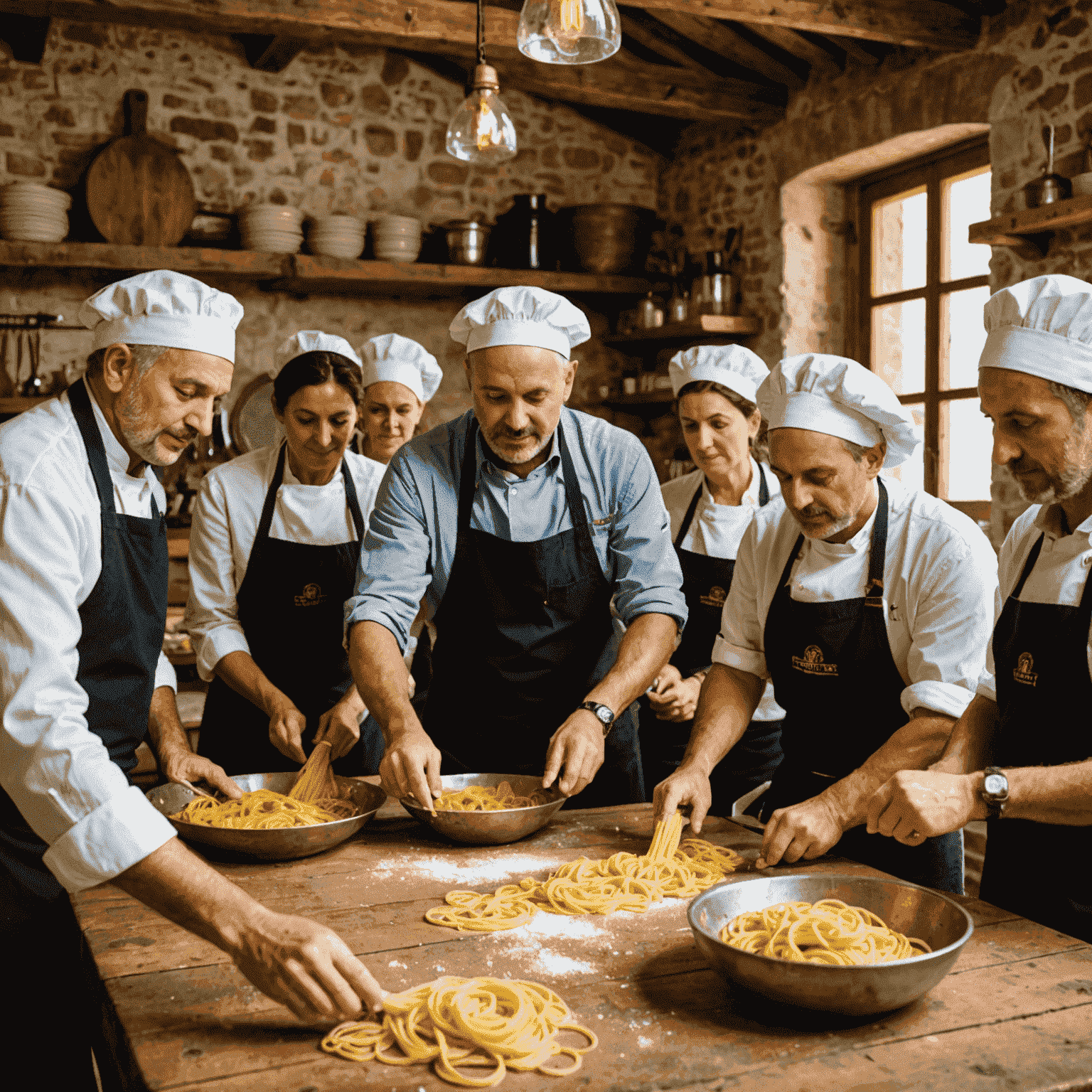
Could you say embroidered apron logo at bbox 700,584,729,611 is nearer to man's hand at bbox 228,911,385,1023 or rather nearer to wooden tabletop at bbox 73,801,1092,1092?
wooden tabletop at bbox 73,801,1092,1092

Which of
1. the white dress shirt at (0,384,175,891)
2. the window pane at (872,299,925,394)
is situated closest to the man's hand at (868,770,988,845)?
the white dress shirt at (0,384,175,891)

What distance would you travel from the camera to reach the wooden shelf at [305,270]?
619 centimetres

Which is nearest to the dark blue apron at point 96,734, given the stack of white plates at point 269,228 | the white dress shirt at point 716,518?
the white dress shirt at point 716,518

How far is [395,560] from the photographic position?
9.15 ft

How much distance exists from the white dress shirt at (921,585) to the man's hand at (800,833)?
323 mm

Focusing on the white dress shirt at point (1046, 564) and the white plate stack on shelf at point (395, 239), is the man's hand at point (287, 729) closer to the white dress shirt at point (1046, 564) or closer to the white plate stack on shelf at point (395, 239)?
the white dress shirt at point (1046, 564)

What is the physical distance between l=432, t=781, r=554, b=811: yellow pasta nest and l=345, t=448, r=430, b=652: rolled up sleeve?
447 mm

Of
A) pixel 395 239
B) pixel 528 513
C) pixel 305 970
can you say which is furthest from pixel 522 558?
pixel 395 239

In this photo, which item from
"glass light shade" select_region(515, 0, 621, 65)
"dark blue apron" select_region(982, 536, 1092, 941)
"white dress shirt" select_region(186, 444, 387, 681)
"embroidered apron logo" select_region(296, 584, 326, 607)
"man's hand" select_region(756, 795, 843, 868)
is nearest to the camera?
"dark blue apron" select_region(982, 536, 1092, 941)

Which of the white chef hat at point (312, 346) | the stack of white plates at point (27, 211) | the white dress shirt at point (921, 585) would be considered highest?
the stack of white plates at point (27, 211)

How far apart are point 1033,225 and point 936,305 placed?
1.32 meters

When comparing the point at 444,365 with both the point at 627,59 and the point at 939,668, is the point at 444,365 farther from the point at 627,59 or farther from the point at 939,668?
the point at 939,668

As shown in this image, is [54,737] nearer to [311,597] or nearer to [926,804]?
[926,804]

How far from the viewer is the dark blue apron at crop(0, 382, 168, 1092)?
208cm
